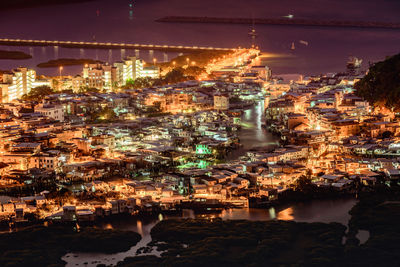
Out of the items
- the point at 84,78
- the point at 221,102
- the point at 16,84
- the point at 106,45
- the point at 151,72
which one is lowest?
the point at 221,102

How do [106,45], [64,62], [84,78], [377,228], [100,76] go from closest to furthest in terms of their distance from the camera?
[377,228] < [84,78] < [100,76] < [64,62] < [106,45]

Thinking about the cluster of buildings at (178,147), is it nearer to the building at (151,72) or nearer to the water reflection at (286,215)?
the water reflection at (286,215)

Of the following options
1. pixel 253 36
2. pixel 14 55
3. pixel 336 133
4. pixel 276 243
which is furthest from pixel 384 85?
pixel 253 36

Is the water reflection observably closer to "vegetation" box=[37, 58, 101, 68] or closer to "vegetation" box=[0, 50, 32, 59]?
"vegetation" box=[37, 58, 101, 68]

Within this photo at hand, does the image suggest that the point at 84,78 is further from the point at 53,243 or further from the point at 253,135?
the point at 53,243

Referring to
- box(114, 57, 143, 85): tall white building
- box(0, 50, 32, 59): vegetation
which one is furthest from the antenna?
box(0, 50, 32, 59): vegetation

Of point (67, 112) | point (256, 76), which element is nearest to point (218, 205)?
point (67, 112)

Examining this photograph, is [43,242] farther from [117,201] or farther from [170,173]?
[170,173]
